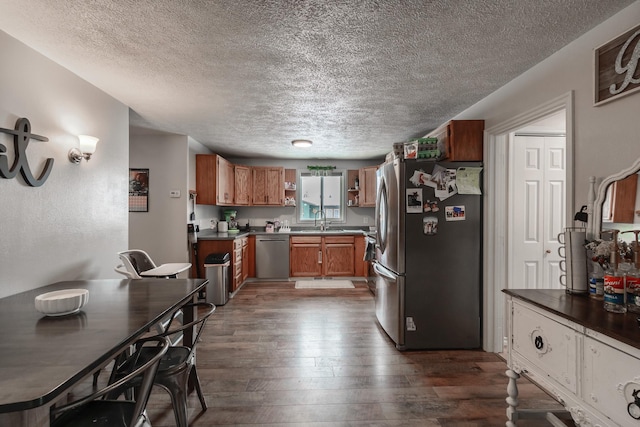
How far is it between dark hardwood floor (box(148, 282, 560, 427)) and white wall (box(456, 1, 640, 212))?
1444mm

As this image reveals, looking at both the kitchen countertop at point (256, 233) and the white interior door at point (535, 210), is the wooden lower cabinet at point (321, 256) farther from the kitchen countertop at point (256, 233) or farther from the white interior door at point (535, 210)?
the white interior door at point (535, 210)

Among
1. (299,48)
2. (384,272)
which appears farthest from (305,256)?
(299,48)

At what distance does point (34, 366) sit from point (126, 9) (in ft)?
5.39

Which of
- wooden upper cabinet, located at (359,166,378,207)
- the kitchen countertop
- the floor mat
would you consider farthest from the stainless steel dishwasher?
wooden upper cabinet, located at (359,166,378,207)

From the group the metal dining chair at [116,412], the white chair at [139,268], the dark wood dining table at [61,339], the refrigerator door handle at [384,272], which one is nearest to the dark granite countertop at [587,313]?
the refrigerator door handle at [384,272]

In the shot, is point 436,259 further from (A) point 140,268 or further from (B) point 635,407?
(A) point 140,268

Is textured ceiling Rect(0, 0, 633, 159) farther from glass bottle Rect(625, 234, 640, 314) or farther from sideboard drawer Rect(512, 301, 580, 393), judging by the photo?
sideboard drawer Rect(512, 301, 580, 393)

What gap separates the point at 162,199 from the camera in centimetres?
434

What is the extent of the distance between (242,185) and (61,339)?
15.7 ft

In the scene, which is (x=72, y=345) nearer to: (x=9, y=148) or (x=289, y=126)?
(x=9, y=148)

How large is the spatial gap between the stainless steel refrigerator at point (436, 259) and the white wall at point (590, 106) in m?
0.87

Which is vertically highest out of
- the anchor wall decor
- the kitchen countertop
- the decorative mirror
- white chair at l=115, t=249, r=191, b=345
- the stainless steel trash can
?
the anchor wall decor

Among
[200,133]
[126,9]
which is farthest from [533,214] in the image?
[200,133]

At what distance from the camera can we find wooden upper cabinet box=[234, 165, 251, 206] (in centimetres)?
571
